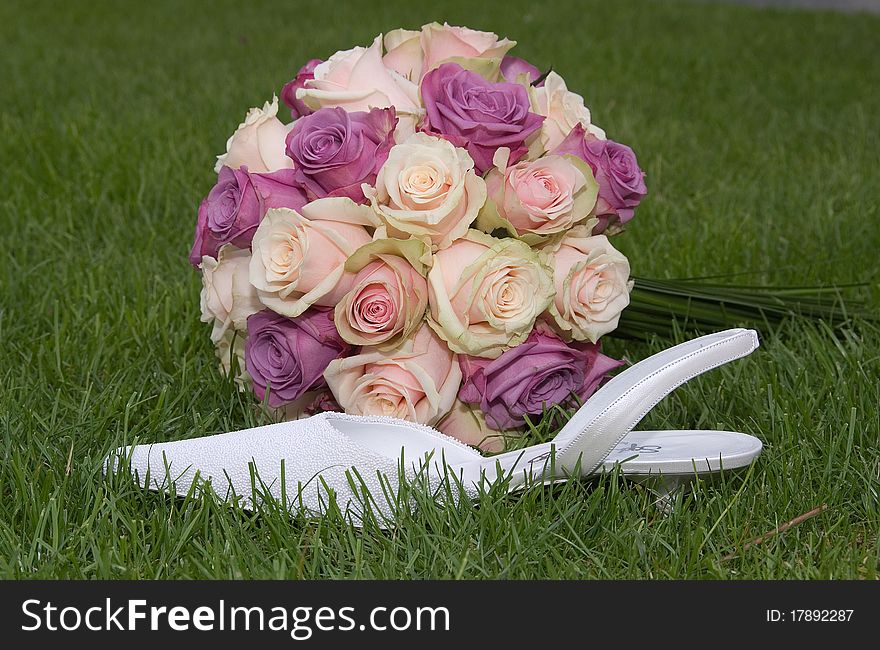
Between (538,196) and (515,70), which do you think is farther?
(515,70)

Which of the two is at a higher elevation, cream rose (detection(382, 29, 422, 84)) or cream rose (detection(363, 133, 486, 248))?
cream rose (detection(382, 29, 422, 84))

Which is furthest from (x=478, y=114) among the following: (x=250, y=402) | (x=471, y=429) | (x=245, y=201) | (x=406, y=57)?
(x=250, y=402)

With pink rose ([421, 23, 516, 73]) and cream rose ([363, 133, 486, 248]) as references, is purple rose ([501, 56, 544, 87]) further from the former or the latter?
cream rose ([363, 133, 486, 248])

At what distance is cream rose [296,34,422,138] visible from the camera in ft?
5.34

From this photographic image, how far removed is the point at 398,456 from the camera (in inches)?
55.4

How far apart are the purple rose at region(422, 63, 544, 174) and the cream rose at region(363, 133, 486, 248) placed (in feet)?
0.22

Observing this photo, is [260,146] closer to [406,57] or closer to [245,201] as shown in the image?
[245,201]

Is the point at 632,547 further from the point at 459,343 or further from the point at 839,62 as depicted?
the point at 839,62

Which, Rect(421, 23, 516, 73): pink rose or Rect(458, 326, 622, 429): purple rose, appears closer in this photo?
Rect(458, 326, 622, 429): purple rose

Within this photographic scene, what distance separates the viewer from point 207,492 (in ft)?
4.48

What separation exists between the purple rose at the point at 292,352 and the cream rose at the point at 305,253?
0.05 metres

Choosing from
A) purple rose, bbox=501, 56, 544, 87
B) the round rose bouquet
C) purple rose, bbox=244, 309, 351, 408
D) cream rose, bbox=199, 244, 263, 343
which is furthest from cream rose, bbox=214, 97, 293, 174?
purple rose, bbox=501, 56, 544, 87

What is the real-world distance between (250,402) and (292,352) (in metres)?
0.20

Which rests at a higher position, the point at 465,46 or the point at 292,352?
the point at 465,46
